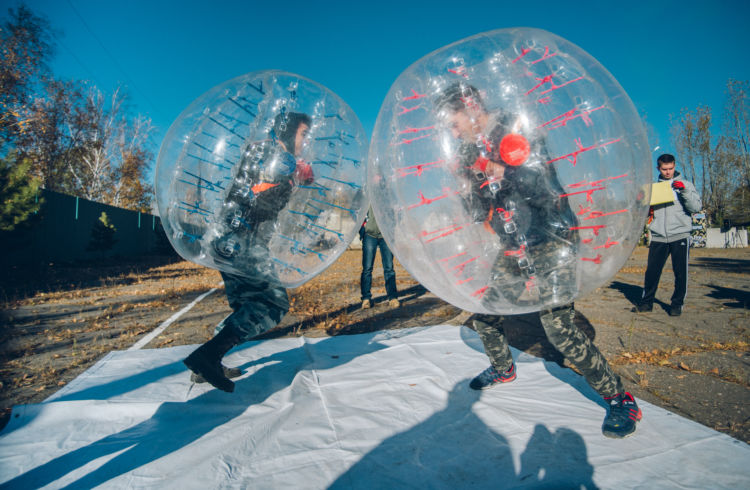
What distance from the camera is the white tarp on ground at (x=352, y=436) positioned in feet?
5.22

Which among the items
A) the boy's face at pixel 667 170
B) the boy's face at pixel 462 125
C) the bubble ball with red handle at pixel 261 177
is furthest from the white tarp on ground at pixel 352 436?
the boy's face at pixel 667 170

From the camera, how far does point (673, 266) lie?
4422mm

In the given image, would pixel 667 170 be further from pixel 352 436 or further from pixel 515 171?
pixel 352 436

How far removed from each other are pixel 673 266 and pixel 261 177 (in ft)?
16.5

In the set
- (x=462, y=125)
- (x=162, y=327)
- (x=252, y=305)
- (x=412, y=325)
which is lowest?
(x=162, y=327)

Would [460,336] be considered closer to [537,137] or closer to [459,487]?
[459,487]

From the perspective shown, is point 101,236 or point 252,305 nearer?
point 252,305

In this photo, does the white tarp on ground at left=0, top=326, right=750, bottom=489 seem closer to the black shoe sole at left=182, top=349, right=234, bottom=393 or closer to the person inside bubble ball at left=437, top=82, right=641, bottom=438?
the black shoe sole at left=182, top=349, right=234, bottom=393

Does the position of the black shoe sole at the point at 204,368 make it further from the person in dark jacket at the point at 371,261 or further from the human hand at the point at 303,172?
the person in dark jacket at the point at 371,261

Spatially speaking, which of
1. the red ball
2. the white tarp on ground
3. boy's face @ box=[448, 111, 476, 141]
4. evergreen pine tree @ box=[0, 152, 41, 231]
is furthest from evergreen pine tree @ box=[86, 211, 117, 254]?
the red ball

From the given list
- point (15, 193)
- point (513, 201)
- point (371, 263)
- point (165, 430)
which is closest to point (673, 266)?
point (371, 263)

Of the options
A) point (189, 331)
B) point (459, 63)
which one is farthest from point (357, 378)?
point (189, 331)

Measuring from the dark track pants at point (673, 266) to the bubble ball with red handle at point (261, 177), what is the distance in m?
4.25

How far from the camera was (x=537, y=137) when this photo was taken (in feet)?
5.31
